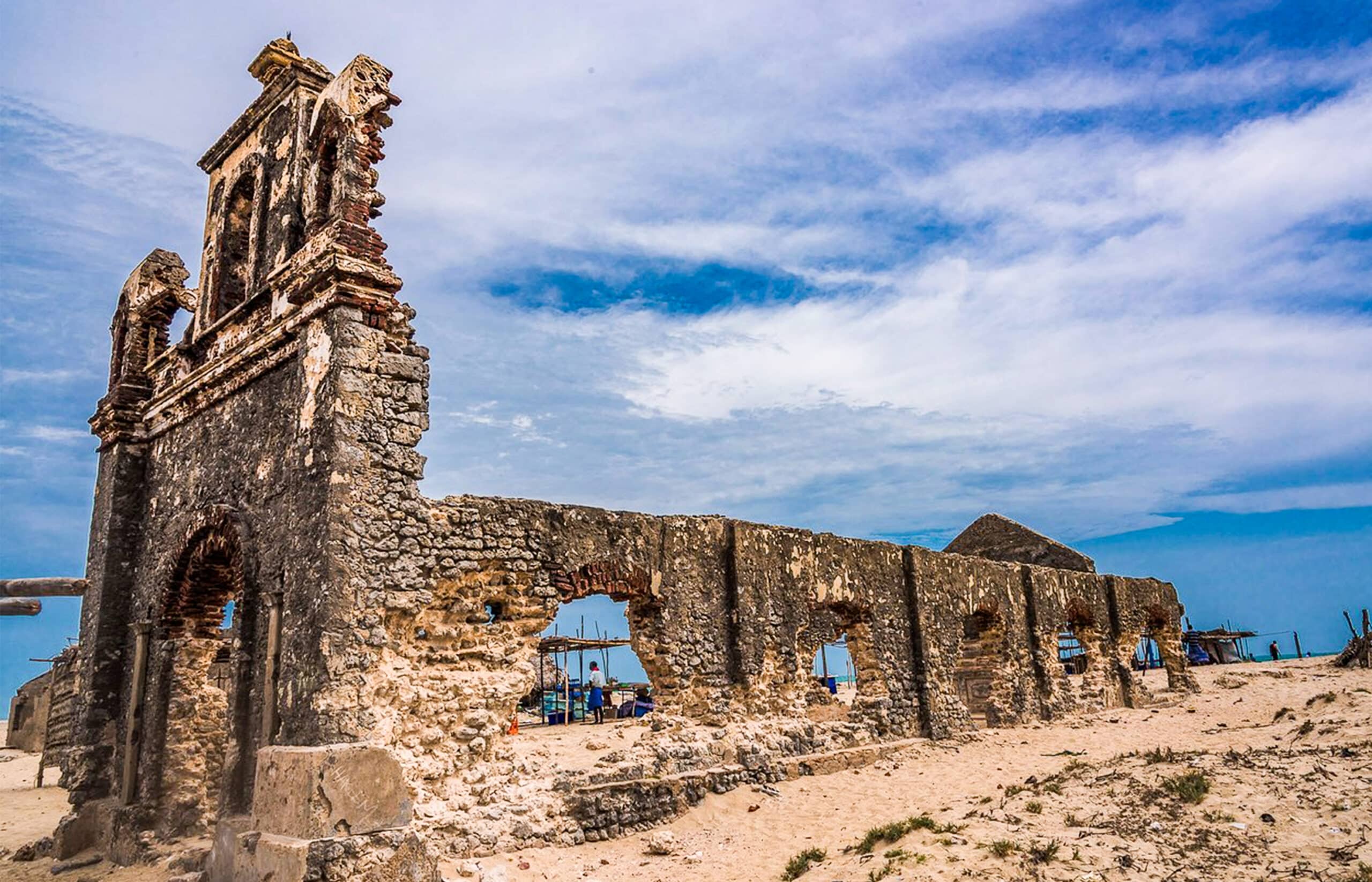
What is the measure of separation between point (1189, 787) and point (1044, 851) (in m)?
1.82

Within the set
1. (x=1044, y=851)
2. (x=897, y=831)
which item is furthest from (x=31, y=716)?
(x=1044, y=851)

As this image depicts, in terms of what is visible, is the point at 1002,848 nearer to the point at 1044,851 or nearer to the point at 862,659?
the point at 1044,851

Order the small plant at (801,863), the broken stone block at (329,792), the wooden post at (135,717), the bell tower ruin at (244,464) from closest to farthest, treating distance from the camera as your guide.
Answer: the broken stone block at (329,792) → the small plant at (801,863) → the bell tower ruin at (244,464) → the wooden post at (135,717)

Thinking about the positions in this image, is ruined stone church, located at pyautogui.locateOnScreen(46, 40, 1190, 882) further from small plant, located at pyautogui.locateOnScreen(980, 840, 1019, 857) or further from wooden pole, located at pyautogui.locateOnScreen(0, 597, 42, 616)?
small plant, located at pyautogui.locateOnScreen(980, 840, 1019, 857)

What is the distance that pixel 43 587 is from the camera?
502 inches

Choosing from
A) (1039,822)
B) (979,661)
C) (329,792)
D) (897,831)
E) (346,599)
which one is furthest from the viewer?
(979,661)

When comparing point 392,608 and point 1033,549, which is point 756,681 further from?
point 1033,549

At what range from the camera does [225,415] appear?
369 inches

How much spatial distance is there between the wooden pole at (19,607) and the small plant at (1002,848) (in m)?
12.9

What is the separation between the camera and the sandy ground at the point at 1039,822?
6.20 metres

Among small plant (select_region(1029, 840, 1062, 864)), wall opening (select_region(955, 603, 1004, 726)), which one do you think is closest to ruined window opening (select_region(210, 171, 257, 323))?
small plant (select_region(1029, 840, 1062, 864))

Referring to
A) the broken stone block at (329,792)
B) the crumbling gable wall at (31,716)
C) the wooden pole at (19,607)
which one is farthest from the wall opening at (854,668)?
the crumbling gable wall at (31,716)

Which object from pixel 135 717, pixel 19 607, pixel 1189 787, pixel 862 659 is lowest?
pixel 1189 787

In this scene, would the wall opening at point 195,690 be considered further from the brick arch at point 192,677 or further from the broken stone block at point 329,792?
the broken stone block at point 329,792
